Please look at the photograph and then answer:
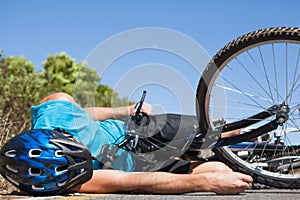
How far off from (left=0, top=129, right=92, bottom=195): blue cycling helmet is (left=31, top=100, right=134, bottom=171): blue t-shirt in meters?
0.47

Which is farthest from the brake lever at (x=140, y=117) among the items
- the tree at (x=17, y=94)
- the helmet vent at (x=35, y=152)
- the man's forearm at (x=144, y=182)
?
the tree at (x=17, y=94)

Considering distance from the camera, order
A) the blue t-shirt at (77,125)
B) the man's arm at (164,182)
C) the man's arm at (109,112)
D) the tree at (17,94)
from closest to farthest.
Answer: the man's arm at (164,182) → the blue t-shirt at (77,125) → the man's arm at (109,112) → the tree at (17,94)

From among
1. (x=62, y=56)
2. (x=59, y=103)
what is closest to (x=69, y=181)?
(x=59, y=103)

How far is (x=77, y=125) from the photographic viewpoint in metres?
4.55

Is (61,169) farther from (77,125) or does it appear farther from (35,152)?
(77,125)

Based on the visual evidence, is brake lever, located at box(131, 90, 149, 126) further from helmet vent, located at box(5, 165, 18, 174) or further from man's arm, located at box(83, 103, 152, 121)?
helmet vent, located at box(5, 165, 18, 174)

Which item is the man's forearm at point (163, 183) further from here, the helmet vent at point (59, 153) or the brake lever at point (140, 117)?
the brake lever at point (140, 117)

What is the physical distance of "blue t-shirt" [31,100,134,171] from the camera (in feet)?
14.5

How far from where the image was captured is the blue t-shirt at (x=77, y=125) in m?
4.43

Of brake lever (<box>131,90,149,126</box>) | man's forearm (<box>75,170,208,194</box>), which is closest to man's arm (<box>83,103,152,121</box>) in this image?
brake lever (<box>131,90,149,126</box>)

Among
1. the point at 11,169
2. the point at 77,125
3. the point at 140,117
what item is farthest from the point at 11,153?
the point at 140,117

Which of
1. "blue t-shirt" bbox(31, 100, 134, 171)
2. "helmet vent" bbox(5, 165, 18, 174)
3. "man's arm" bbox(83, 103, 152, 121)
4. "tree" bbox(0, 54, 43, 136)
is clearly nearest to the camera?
"helmet vent" bbox(5, 165, 18, 174)

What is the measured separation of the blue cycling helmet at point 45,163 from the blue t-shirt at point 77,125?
0.47 metres

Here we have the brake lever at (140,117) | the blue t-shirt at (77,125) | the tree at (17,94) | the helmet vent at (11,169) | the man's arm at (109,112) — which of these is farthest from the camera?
the tree at (17,94)
